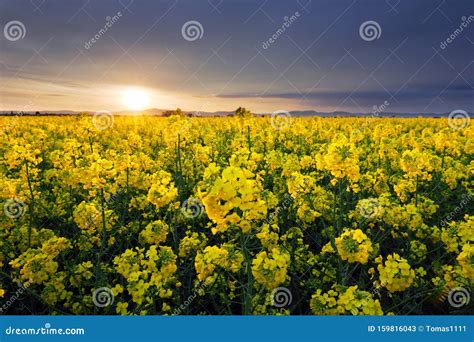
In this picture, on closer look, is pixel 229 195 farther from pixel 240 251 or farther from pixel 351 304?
pixel 351 304

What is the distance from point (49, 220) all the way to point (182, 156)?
2.79 m

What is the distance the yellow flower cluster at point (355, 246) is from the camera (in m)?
2.67

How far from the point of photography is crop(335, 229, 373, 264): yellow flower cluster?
2670 millimetres

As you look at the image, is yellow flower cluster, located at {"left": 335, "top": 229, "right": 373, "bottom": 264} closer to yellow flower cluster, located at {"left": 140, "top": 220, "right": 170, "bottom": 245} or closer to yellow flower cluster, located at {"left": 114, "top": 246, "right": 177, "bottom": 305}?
yellow flower cluster, located at {"left": 114, "top": 246, "right": 177, "bottom": 305}

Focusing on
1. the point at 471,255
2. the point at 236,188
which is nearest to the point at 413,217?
the point at 471,255

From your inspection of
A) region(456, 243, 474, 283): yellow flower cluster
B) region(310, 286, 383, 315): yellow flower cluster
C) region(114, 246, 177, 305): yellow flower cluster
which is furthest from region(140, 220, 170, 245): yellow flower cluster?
region(456, 243, 474, 283): yellow flower cluster

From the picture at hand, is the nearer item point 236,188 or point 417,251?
point 236,188

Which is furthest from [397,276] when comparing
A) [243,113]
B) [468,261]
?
[243,113]

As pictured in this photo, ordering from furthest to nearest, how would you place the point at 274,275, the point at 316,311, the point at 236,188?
1. the point at 316,311
2. the point at 274,275
3. the point at 236,188

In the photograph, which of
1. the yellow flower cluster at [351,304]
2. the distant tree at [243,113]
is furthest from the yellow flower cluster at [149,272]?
the distant tree at [243,113]

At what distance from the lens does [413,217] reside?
364 cm

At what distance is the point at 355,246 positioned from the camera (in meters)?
2.72
